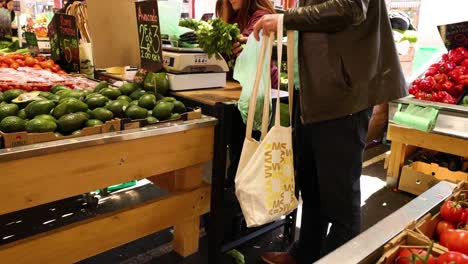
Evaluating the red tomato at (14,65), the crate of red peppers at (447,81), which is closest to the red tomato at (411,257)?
the crate of red peppers at (447,81)

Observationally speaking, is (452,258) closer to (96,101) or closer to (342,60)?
(342,60)

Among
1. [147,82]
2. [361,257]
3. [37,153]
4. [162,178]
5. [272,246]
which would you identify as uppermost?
[147,82]

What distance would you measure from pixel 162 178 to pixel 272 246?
34.6 inches

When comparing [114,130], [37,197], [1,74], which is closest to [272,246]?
[114,130]

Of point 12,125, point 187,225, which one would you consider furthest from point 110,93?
point 187,225

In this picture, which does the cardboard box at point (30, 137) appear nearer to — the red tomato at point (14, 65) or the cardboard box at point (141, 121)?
the cardboard box at point (141, 121)

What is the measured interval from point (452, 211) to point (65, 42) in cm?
265

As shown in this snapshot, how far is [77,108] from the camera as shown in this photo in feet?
5.98

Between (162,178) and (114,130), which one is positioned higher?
(114,130)

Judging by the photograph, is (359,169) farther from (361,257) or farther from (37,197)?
(37,197)

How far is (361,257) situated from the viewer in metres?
1.04

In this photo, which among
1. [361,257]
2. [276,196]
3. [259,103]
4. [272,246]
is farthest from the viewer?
[272,246]

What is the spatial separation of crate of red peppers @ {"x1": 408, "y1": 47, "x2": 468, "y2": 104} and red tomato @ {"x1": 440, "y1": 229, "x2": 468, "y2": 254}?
6.98 feet

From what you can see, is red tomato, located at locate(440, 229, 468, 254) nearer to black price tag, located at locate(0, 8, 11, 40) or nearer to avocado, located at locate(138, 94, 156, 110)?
avocado, located at locate(138, 94, 156, 110)
